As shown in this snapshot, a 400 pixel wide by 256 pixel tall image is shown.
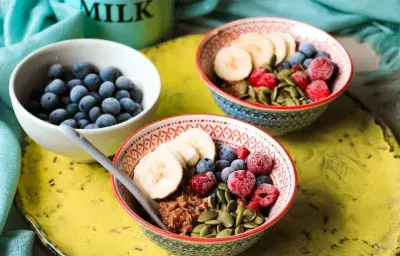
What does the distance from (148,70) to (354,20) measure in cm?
55

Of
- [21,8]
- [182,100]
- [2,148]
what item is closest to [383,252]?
[182,100]

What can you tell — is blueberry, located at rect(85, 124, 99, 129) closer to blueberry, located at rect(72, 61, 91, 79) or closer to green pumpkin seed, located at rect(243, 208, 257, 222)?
blueberry, located at rect(72, 61, 91, 79)

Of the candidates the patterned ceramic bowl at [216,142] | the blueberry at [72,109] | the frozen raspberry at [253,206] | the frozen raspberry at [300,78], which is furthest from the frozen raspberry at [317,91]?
the blueberry at [72,109]

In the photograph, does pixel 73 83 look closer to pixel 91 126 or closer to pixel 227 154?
pixel 91 126

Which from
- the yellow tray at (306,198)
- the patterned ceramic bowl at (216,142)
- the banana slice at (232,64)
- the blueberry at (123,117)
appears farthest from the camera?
the banana slice at (232,64)

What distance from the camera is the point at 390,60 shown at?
133 centimetres

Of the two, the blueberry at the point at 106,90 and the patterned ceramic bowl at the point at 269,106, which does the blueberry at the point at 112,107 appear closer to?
the blueberry at the point at 106,90

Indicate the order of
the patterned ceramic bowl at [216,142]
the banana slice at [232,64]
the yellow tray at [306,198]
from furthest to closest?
the banana slice at [232,64] < the yellow tray at [306,198] < the patterned ceramic bowl at [216,142]

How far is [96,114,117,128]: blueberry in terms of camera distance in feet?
3.11

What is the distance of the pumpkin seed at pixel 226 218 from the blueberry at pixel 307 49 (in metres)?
0.41

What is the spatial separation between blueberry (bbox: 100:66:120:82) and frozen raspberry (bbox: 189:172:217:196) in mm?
269

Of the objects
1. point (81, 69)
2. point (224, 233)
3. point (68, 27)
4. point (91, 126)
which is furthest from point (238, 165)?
point (68, 27)

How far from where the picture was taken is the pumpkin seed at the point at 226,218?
0.80 meters

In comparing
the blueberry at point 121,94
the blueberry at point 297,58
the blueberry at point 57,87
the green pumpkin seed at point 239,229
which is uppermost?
the blueberry at point 297,58
